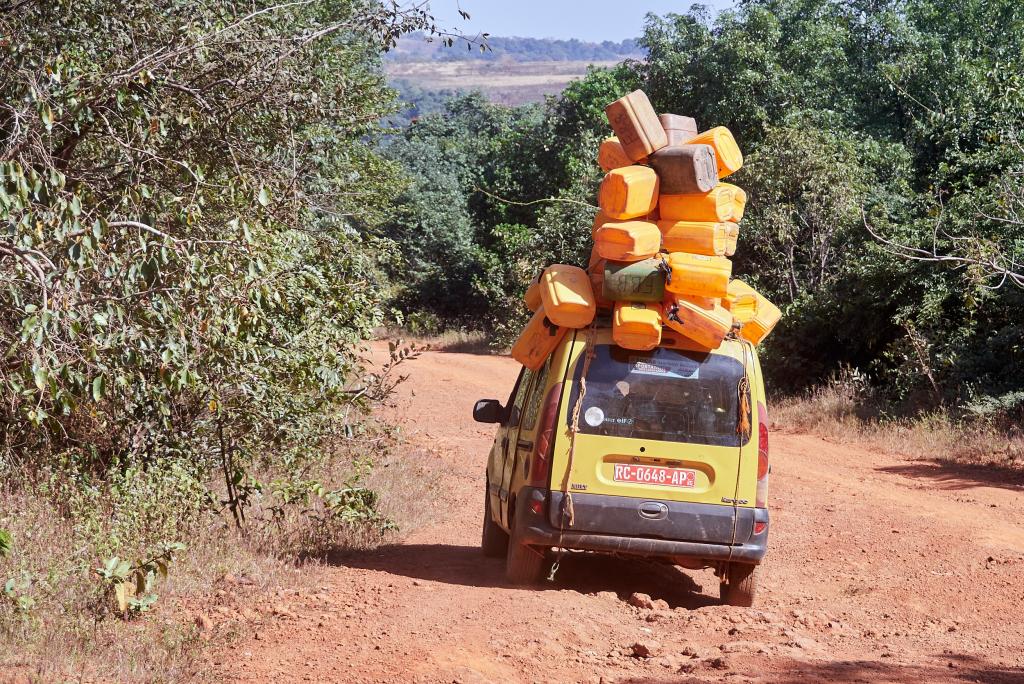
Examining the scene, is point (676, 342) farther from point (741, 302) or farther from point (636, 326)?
point (741, 302)

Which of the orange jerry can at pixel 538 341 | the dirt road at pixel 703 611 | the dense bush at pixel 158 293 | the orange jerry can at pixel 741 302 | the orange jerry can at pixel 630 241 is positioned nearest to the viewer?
the dirt road at pixel 703 611

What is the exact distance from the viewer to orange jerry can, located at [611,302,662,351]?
7426mm

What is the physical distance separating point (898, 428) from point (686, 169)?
35.6 ft

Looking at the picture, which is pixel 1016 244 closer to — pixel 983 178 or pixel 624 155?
pixel 983 178

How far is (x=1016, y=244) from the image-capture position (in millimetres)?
17438

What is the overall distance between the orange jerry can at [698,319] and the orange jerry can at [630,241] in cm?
35

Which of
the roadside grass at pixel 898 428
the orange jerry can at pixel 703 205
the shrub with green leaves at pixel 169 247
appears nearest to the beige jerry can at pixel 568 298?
the orange jerry can at pixel 703 205

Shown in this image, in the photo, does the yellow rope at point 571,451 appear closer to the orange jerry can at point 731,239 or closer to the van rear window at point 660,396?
the van rear window at point 660,396

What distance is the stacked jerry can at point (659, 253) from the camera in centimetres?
750

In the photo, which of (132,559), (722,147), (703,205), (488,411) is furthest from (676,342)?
(132,559)

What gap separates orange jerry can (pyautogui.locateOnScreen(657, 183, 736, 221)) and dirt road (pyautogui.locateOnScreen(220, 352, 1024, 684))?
2.52 metres

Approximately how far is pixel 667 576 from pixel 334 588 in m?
2.80

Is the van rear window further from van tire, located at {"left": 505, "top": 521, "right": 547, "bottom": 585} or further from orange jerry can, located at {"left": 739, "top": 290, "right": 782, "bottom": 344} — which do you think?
van tire, located at {"left": 505, "top": 521, "right": 547, "bottom": 585}

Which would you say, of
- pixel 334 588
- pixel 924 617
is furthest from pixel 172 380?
pixel 924 617
